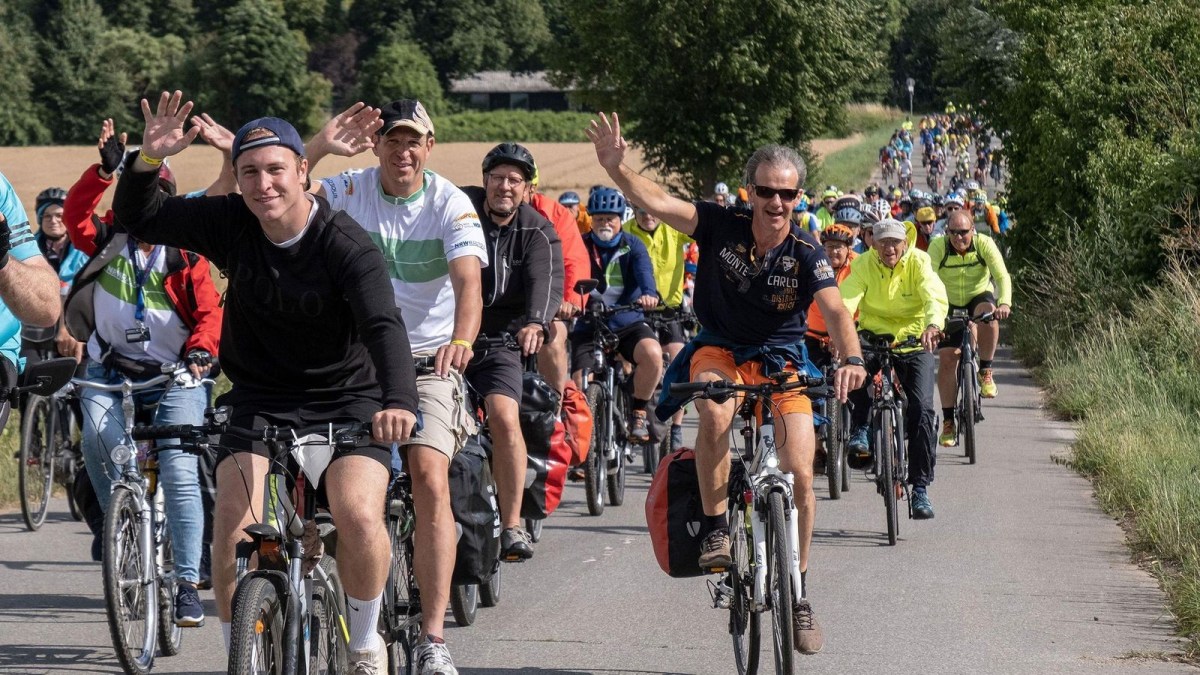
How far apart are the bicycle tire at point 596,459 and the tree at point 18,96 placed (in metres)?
90.4

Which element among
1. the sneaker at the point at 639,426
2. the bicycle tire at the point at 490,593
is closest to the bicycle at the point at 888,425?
the sneaker at the point at 639,426

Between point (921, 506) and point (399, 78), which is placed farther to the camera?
point (399, 78)

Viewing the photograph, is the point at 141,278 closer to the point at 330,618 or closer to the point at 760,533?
the point at 330,618

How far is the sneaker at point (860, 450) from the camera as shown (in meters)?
11.2

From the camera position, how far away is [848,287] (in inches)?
451

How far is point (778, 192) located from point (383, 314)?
2196 mm

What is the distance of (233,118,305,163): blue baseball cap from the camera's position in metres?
5.09

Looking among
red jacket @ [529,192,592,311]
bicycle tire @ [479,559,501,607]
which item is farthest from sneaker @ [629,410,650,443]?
bicycle tire @ [479,559,501,607]

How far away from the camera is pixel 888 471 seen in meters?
10.3

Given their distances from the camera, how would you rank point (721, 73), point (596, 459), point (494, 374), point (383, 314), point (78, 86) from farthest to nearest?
point (78, 86), point (721, 73), point (596, 459), point (494, 374), point (383, 314)

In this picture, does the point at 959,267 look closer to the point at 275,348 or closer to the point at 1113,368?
the point at 1113,368

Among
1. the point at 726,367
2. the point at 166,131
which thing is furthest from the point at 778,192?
the point at 166,131

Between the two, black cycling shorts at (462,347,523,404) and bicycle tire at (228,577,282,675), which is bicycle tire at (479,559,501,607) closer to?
black cycling shorts at (462,347,523,404)

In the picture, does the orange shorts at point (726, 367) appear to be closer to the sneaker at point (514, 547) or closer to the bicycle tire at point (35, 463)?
the sneaker at point (514, 547)
